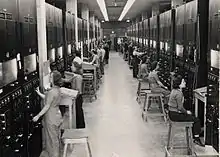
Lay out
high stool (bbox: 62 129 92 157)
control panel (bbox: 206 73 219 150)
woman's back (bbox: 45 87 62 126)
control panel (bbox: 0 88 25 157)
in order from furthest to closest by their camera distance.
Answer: woman's back (bbox: 45 87 62 126) → control panel (bbox: 206 73 219 150) → high stool (bbox: 62 129 92 157) → control panel (bbox: 0 88 25 157)

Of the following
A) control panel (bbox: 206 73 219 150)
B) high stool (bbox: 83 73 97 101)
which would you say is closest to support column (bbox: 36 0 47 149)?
control panel (bbox: 206 73 219 150)

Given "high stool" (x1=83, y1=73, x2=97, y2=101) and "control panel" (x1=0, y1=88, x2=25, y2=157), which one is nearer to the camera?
"control panel" (x1=0, y1=88, x2=25, y2=157)

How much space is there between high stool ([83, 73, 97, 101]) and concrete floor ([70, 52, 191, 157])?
307 millimetres

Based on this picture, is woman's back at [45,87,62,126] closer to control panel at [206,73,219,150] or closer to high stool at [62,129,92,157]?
high stool at [62,129,92,157]

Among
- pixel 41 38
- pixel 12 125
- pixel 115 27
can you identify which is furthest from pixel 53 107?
pixel 115 27

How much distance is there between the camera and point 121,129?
24.4 ft

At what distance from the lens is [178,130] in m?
7.32

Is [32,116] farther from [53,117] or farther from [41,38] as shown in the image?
[41,38]

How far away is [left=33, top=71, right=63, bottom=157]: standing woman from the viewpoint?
5.12 m

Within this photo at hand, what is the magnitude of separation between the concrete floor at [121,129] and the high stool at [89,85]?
31 centimetres

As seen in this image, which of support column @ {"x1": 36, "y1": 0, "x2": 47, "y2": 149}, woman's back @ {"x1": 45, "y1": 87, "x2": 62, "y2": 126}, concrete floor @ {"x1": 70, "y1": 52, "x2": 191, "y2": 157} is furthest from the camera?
concrete floor @ {"x1": 70, "y1": 52, "x2": 191, "y2": 157}

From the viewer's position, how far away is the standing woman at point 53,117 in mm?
5125

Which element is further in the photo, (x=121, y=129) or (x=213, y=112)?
(x=121, y=129)

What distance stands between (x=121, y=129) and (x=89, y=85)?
3773 mm
